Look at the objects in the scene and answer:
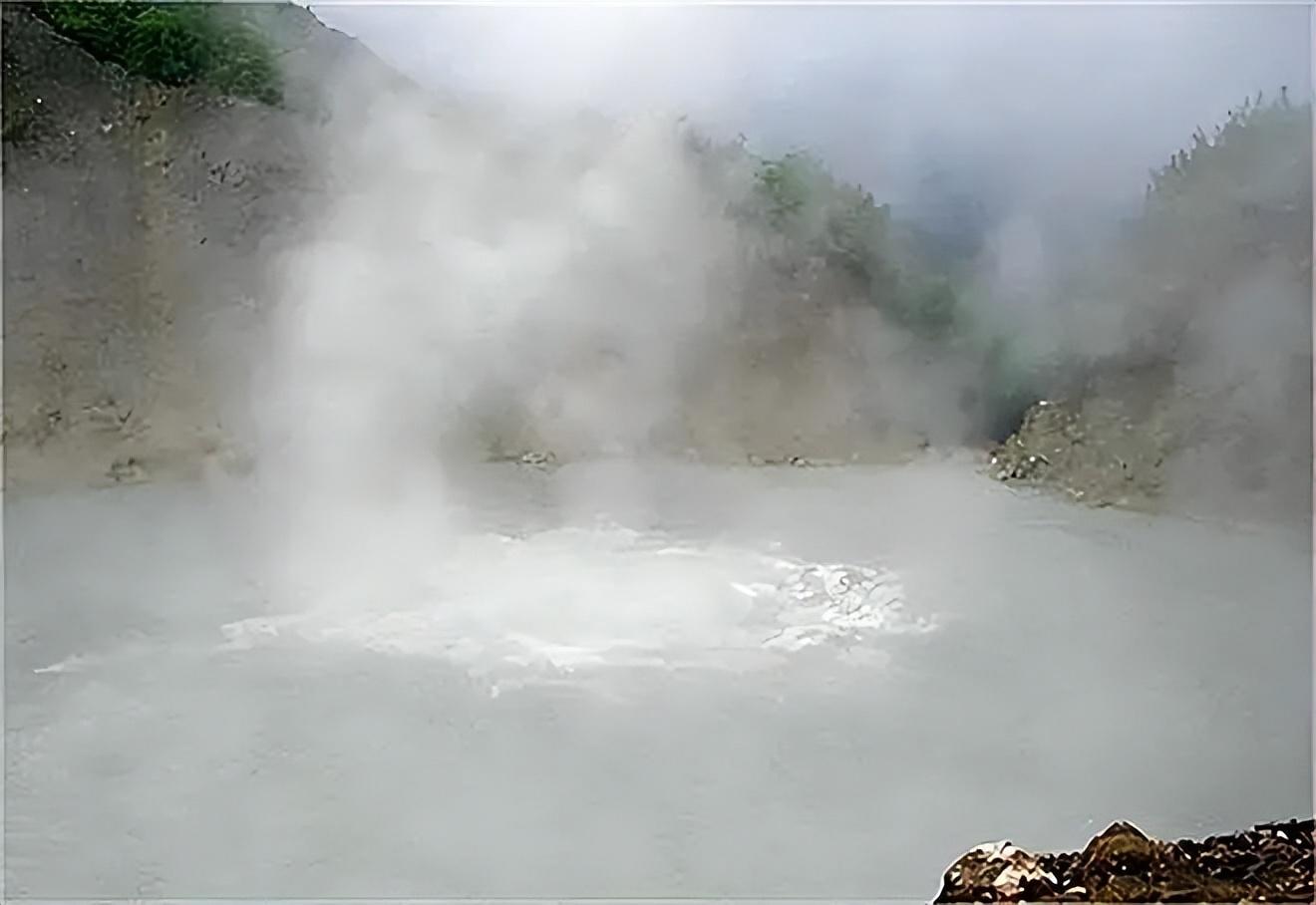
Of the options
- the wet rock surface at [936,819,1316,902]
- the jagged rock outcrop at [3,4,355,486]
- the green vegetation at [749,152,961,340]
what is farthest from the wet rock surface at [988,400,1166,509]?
the jagged rock outcrop at [3,4,355,486]

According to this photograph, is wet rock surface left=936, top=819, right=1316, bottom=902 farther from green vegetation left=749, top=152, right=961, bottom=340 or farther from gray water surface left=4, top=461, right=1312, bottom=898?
green vegetation left=749, top=152, right=961, bottom=340

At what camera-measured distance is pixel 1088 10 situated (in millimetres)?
4285

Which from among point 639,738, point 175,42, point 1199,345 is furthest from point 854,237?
point 639,738

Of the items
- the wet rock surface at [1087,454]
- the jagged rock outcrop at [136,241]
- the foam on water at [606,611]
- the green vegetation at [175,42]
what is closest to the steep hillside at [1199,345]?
the wet rock surface at [1087,454]

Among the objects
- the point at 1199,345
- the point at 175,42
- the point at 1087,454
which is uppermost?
the point at 175,42

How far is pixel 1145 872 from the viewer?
4.59ft

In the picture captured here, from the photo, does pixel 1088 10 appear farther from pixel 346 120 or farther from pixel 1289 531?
pixel 346 120

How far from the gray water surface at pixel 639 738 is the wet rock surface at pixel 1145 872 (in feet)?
1.12

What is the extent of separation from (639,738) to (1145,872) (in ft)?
3.38

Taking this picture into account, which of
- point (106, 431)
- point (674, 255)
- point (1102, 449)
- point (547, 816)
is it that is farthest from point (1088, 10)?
point (106, 431)

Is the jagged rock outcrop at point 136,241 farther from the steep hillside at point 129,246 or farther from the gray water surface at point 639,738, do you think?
the gray water surface at point 639,738

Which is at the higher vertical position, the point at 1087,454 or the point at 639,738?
the point at 1087,454

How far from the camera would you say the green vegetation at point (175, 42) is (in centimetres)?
600

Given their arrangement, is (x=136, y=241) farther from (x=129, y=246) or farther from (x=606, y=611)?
(x=606, y=611)
